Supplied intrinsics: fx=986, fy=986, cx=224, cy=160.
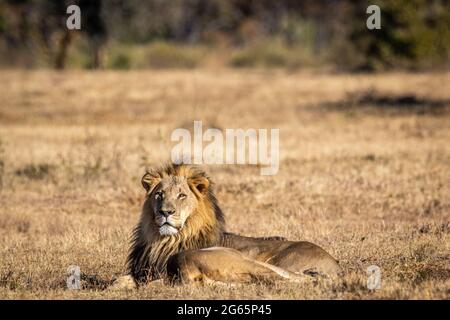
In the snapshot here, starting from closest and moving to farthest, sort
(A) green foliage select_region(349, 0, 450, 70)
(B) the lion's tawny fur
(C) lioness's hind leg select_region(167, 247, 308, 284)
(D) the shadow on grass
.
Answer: (C) lioness's hind leg select_region(167, 247, 308, 284)
(B) the lion's tawny fur
(D) the shadow on grass
(A) green foliage select_region(349, 0, 450, 70)

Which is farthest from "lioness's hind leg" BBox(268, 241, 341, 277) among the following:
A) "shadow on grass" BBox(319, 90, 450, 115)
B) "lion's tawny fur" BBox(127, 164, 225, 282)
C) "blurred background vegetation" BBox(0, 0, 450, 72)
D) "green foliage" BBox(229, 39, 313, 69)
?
"green foliage" BBox(229, 39, 313, 69)

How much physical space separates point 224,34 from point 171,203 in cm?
5395

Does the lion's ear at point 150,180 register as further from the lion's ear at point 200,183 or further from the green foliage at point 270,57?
the green foliage at point 270,57

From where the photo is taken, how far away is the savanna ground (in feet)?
29.2

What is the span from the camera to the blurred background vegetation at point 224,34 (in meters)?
37.2

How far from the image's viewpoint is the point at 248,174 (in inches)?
619

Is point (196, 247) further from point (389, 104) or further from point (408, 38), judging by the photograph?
point (408, 38)

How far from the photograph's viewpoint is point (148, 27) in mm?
54344

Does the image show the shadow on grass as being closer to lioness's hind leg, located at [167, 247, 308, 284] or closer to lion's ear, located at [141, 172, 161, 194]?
lion's ear, located at [141, 172, 161, 194]

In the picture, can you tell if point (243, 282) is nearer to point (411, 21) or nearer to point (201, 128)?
point (201, 128)

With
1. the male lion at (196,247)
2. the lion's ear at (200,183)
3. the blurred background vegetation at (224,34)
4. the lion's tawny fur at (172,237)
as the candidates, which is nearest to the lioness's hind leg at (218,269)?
the male lion at (196,247)

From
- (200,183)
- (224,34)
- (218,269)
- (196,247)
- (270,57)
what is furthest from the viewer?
(224,34)

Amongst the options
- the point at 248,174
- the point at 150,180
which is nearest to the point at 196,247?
the point at 150,180

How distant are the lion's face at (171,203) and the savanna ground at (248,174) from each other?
61 centimetres
